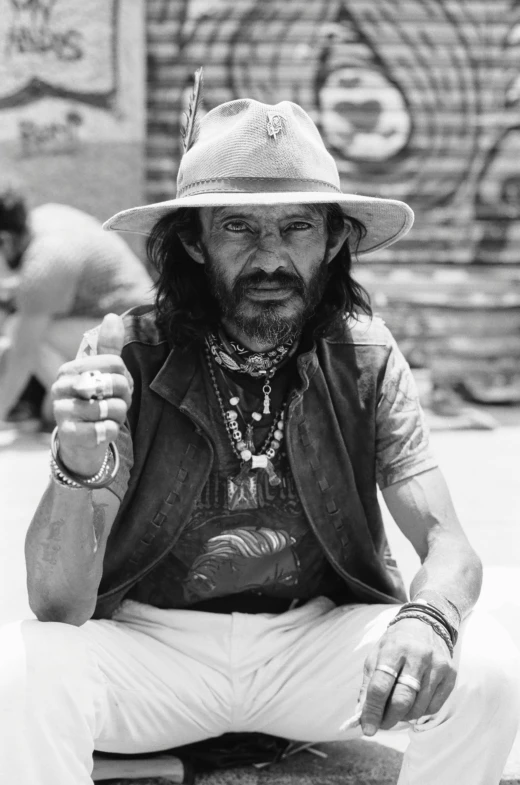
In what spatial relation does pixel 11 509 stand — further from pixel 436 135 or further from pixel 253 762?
pixel 436 135

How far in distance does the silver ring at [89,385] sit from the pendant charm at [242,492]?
0.63m

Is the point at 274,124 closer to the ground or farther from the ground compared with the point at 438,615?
farther from the ground

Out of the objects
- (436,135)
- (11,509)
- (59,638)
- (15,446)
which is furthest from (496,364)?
(59,638)

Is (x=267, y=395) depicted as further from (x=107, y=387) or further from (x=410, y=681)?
(x=410, y=681)

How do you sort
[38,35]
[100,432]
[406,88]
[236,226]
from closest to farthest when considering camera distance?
[100,432]
[236,226]
[38,35]
[406,88]

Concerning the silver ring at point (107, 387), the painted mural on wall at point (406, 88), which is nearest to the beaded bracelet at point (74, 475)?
the silver ring at point (107, 387)

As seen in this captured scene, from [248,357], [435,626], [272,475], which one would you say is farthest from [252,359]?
[435,626]

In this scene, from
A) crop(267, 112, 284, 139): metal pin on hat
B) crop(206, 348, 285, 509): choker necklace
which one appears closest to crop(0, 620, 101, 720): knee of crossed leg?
crop(206, 348, 285, 509): choker necklace

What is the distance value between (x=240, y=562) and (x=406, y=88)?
17.9ft

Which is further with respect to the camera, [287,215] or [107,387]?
[287,215]

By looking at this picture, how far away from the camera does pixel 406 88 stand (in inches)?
282

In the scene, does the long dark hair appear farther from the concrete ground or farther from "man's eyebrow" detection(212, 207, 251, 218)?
the concrete ground

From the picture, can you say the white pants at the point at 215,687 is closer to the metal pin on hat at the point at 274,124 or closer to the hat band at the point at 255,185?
the hat band at the point at 255,185

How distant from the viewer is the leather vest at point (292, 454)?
7.71ft
